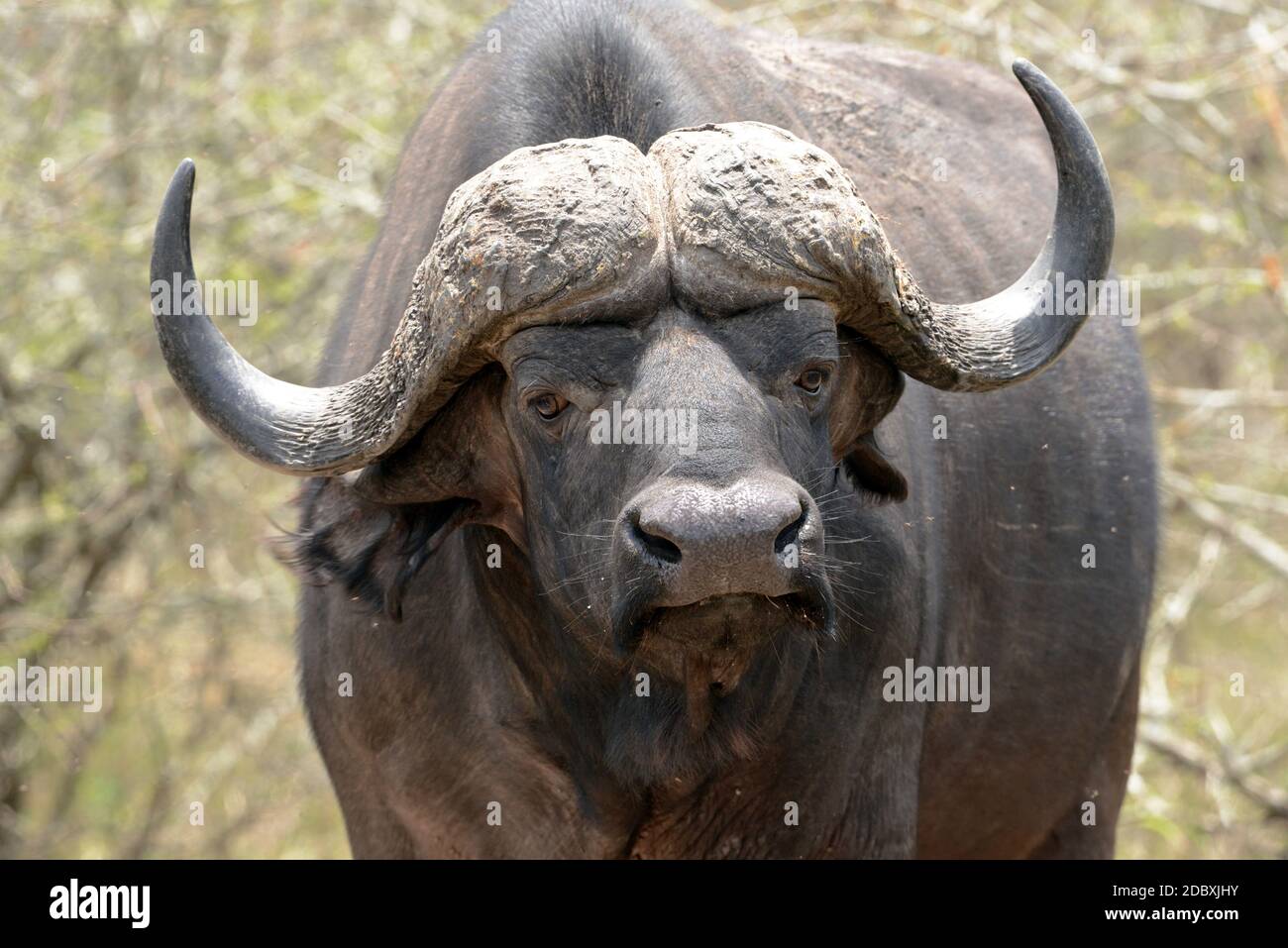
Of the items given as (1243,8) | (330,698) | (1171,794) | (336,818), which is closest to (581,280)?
(330,698)

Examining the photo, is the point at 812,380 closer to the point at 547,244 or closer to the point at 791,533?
the point at 791,533

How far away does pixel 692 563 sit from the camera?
3.53 meters

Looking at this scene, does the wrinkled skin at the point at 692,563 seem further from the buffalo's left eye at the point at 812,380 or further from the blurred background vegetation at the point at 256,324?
the blurred background vegetation at the point at 256,324

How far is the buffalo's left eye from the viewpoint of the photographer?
4.04m

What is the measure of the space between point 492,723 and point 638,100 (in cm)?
160

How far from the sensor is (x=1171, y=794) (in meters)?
9.97

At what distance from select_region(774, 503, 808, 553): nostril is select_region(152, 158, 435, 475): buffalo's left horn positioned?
0.96 m

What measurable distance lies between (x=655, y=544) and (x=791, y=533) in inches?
10.5

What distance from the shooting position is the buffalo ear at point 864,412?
4.32 meters

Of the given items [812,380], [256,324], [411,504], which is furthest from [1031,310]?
[256,324]

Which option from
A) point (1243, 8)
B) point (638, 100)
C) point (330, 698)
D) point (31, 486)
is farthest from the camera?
point (31, 486)
